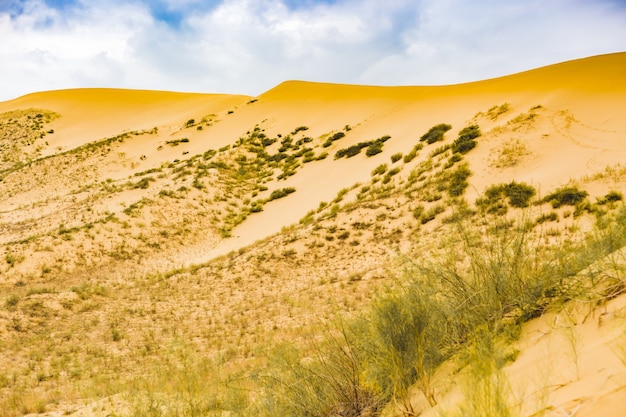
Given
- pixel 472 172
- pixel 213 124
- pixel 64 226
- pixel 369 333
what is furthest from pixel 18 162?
pixel 369 333

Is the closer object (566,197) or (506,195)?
(566,197)

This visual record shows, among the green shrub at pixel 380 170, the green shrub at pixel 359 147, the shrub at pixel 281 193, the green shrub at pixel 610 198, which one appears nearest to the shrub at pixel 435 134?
the green shrub at pixel 380 170

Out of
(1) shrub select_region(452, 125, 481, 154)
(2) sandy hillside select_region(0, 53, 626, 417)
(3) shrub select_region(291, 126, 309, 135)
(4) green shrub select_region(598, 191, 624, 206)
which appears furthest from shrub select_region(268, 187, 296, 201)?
(4) green shrub select_region(598, 191, 624, 206)

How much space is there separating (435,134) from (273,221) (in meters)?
9.21

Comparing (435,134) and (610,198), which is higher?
(435,134)

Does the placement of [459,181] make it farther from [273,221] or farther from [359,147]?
[359,147]

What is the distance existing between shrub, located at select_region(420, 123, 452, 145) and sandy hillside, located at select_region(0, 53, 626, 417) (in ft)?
0.60

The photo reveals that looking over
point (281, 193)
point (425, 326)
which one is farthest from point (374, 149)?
point (425, 326)

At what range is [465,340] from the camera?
3.86m

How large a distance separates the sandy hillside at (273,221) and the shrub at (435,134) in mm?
182

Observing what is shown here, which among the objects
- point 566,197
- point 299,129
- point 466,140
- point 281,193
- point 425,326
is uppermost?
point 299,129

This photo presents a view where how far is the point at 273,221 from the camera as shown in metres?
19.3

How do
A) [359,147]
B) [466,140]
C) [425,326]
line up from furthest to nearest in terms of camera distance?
[359,147]
[466,140]
[425,326]

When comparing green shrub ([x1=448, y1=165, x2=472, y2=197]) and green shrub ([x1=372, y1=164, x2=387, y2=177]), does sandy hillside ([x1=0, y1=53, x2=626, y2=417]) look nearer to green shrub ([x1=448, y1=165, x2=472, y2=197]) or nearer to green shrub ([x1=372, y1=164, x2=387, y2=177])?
green shrub ([x1=448, y1=165, x2=472, y2=197])
